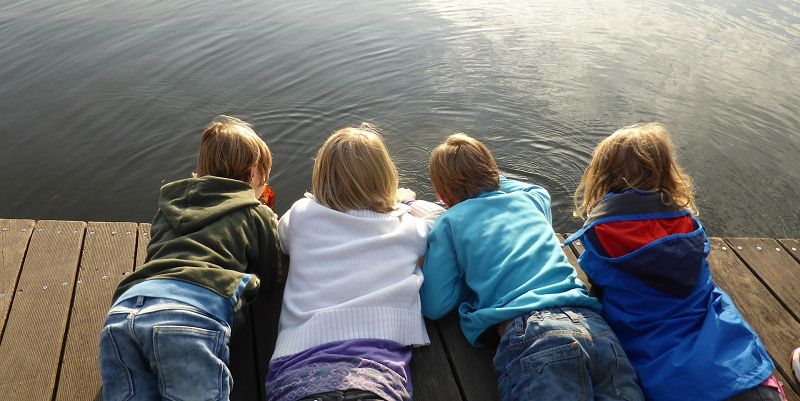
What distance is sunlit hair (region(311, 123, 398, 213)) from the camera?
2.77m

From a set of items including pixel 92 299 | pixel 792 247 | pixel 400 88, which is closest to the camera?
pixel 92 299

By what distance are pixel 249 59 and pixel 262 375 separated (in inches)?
233

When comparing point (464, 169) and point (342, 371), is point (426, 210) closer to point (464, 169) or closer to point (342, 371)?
point (464, 169)

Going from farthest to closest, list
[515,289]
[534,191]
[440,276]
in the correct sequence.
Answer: [534,191] → [440,276] → [515,289]

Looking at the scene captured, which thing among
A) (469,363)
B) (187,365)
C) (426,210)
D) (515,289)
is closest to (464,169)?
(426,210)

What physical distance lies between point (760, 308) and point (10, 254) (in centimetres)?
412

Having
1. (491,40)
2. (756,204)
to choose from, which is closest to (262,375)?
(756,204)

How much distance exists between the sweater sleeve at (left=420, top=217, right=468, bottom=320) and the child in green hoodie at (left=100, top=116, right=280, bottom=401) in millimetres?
738

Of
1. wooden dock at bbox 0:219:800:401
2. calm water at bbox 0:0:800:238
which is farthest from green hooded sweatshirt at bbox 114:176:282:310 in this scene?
calm water at bbox 0:0:800:238

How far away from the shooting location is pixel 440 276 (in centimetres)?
275

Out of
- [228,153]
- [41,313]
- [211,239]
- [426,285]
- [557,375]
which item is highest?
[228,153]

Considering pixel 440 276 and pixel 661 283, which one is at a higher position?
pixel 661 283

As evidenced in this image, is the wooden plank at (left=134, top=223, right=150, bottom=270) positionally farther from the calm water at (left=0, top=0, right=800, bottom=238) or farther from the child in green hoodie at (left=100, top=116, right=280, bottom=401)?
the calm water at (left=0, top=0, right=800, bottom=238)

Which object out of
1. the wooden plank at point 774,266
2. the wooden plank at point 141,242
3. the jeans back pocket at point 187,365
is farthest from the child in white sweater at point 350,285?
the wooden plank at point 774,266
